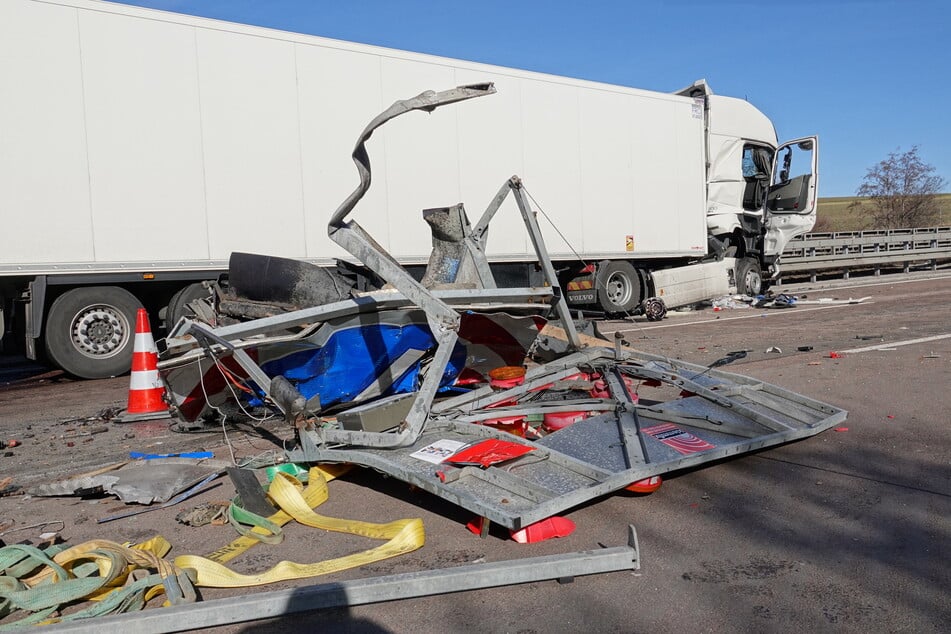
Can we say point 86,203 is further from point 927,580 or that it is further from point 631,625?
point 927,580

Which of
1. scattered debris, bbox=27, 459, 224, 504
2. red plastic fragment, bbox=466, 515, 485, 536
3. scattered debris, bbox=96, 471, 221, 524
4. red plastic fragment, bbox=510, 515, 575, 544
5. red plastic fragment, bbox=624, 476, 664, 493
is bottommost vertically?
scattered debris, bbox=96, 471, 221, 524

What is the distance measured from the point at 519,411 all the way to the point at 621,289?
990 centimetres

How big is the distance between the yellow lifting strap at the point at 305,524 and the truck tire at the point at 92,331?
19.2 ft

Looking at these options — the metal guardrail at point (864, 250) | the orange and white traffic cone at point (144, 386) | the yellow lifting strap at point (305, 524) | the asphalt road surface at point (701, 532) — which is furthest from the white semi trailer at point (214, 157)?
the metal guardrail at point (864, 250)

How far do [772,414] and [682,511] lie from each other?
126cm

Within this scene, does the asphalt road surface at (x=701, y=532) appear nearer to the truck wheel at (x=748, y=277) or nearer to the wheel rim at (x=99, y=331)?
the wheel rim at (x=99, y=331)

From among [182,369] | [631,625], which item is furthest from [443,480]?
[182,369]

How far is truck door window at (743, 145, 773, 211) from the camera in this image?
50.7 feet

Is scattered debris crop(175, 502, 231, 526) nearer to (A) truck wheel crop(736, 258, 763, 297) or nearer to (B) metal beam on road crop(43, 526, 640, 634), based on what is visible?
(B) metal beam on road crop(43, 526, 640, 634)

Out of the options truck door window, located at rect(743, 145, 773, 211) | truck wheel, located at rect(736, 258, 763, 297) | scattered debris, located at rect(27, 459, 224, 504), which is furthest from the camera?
truck wheel, located at rect(736, 258, 763, 297)

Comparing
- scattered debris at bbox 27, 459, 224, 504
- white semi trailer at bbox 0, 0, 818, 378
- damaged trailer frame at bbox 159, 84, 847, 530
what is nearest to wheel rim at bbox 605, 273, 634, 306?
white semi trailer at bbox 0, 0, 818, 378

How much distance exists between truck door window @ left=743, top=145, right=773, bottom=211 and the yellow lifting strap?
13984mm

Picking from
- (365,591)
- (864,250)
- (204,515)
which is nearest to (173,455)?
(204,515)

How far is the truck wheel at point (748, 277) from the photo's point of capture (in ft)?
51.1
